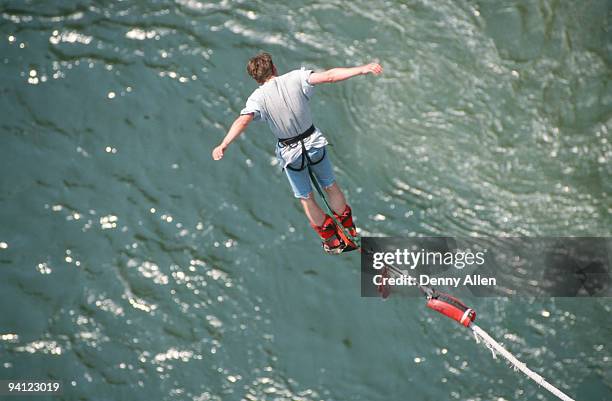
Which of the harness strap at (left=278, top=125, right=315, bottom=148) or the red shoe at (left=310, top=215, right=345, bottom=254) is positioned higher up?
the harness strap at (left=278, top=125, right=315, bottom=148)

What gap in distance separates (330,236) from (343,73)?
3252 mm

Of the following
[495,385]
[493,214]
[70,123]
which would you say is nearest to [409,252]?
[493,214]

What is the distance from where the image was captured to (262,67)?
1084 cm

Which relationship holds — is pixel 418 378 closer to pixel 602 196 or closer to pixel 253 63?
pixel 602 196

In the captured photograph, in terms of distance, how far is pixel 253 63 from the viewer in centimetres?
1084

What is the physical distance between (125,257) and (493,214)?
603 cm

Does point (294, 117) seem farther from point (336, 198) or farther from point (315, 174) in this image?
point (336, 198)

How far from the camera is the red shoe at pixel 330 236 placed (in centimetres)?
1281

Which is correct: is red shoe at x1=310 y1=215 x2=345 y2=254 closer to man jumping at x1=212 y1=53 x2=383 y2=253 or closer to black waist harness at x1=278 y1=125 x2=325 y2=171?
man jumping at x1=212 y1=53 x2=383 y2=253

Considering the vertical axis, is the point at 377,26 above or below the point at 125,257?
above

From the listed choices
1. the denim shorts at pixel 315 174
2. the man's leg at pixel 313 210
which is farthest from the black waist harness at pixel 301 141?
the man's leg at pixel 313 210

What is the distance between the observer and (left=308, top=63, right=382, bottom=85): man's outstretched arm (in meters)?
10.2

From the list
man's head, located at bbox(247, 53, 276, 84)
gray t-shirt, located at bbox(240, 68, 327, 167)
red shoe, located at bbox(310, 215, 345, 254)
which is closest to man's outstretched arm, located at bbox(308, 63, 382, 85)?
gray t-shirt, located at bbox(240, 68, 327, 167)

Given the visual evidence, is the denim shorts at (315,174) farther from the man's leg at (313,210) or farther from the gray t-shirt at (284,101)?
the gray t-shirt at (284,101)
